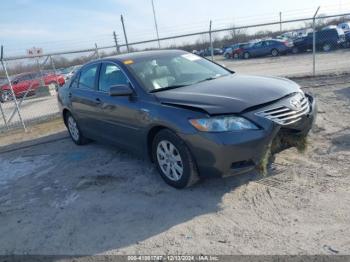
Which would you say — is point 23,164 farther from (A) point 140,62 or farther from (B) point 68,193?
(A) point 140,62

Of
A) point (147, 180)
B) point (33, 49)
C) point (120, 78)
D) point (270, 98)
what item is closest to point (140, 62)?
point (120, 78)

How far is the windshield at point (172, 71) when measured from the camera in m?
4.90

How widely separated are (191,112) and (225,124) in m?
0.42

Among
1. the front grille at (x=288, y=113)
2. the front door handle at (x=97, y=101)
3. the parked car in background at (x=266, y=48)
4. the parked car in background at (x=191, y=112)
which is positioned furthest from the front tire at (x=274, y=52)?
the front grille at (x=288, y=113)

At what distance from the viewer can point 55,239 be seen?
379 centimetres

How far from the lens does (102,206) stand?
4398mm

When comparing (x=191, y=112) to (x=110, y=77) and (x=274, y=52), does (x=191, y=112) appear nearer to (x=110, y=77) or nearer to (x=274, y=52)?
(x=110, y=77)

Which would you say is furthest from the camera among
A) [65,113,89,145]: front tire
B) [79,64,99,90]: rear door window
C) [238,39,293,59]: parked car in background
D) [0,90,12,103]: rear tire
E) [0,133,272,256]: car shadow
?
[238,39,293,59]: parked car in background

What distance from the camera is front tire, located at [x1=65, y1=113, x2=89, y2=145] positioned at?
6995 millimetres

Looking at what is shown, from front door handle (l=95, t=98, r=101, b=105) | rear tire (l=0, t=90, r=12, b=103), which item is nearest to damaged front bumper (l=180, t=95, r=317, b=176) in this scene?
front door handle (l=95, t=98, r=101, b=105)

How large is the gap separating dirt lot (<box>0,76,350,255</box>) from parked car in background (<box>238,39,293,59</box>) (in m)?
25.7

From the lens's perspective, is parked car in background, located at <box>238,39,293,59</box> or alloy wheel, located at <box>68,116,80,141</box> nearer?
alloy wheel, located at <box>68,116,80,141</box>

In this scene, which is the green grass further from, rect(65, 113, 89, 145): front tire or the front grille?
rect(65, 113, 89, 145): front tire

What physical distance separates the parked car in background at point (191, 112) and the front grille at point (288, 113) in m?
0.01
